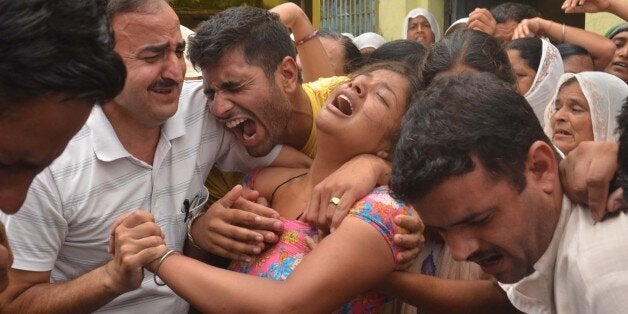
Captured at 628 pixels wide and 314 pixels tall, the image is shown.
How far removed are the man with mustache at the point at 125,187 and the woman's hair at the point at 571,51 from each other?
252 centimetres

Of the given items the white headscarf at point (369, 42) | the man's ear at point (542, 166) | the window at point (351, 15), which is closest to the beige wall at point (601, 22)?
the white headscarf at point (369, 42)

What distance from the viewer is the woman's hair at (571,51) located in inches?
202

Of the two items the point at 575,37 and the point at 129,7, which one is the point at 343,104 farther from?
the point at 575,37

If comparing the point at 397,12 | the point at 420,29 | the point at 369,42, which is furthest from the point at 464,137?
the point at 397,12

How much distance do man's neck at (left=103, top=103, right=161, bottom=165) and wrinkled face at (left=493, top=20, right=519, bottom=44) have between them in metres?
3.52

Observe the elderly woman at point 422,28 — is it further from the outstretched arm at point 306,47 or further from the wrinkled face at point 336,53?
the outstretched arm at point 306,47

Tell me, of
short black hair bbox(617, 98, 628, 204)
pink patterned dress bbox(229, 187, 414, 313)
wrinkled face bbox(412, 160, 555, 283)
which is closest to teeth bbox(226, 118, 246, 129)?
pink patterned dress bbox(229, 187, 414, 313)

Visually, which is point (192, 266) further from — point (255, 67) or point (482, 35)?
point (482, 35)

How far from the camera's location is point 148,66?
3.05 m

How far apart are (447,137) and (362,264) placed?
56 cm

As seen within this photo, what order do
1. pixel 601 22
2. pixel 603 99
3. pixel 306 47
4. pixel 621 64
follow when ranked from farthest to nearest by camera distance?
pixel 601 22 < pixel 621 64 < pixel 306 47 < pixel 603 99

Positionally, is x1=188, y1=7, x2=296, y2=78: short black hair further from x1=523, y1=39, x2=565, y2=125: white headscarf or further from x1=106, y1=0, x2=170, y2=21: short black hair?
x1=523, y1=39, x2=565, y2=125: white headscarf

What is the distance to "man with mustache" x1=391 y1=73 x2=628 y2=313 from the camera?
7.02ft

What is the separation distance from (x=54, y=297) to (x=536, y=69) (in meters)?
2.67
